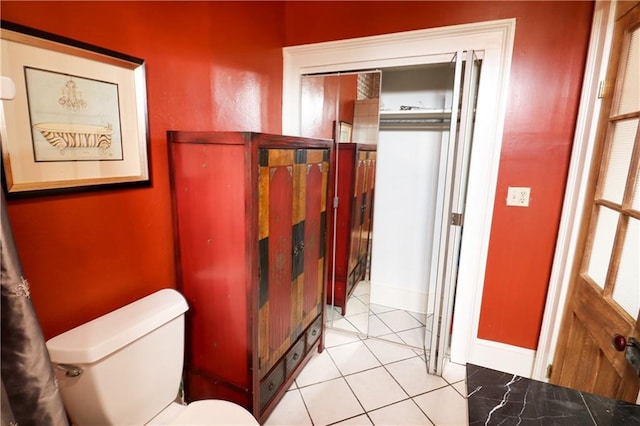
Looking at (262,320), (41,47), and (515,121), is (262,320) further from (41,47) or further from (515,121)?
(515,121)

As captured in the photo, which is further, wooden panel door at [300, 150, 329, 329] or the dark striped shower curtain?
wooden panel door at [300, 150, 329, 329]

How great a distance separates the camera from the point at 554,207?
1.76m

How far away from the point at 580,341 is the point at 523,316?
44 cm

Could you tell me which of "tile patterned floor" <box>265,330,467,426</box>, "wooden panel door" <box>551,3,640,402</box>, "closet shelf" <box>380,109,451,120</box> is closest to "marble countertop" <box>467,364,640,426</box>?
"wooden panel door" <box>551,3,640,402</box>

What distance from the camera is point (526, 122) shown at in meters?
1.75

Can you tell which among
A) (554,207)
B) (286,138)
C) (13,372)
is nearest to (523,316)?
(554,207)

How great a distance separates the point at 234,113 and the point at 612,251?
6.29 feet

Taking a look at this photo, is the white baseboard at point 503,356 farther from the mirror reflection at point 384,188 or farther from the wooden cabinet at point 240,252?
the wooden cabinet at point 240,252

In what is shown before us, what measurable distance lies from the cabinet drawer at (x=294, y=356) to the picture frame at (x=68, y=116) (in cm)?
121

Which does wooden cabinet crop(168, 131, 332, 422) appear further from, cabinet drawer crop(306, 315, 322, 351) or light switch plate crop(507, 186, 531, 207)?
light switch plate crop(507, 186, 531, 207)

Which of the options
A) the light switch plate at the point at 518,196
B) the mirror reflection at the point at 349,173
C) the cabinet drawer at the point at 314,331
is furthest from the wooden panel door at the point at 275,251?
the light switch plate at the point at 518,196

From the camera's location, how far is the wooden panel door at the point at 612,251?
1161 millimetres

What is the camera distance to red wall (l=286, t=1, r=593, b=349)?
1646 millimetres

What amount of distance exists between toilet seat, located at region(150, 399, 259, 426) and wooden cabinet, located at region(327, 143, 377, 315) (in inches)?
54.1
